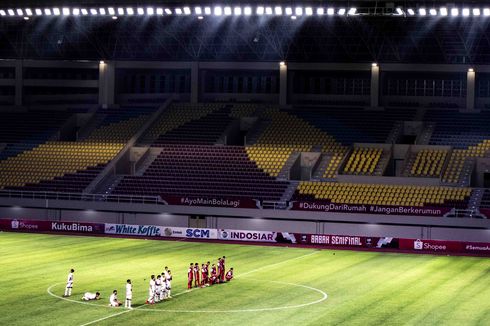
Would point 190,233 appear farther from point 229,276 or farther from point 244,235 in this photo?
point 229,276

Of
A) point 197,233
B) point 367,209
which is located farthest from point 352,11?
point 197,233

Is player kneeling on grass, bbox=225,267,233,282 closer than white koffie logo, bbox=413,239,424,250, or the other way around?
player kneeling on grass, bbox=225,267,233,282

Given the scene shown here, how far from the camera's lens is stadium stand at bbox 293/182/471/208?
207 ft

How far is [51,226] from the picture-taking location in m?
64.8

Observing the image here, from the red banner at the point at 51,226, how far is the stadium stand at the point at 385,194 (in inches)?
539

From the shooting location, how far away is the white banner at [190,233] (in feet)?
205

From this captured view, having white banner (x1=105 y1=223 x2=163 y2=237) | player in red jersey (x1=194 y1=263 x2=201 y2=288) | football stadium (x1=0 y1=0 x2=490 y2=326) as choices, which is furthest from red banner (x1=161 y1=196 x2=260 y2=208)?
player in red jersey (x1=194 y1=263 x2=201 y2=288)

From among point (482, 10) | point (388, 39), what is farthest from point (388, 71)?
point (482, 10)

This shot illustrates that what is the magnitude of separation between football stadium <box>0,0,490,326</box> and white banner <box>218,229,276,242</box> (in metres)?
0.09

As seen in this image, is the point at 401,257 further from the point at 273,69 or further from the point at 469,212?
the point at 273,69

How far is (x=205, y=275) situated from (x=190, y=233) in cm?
2130

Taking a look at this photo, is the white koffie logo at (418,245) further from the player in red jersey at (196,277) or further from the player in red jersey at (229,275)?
the player in red jersey at (196,277)

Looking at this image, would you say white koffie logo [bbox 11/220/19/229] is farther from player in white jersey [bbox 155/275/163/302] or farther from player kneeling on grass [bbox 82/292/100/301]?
player in white jersey [bbox 155/275/163/302]

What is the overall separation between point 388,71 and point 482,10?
13057 millimetres
